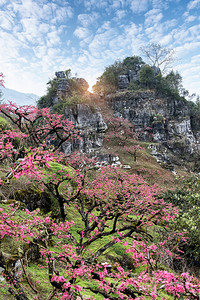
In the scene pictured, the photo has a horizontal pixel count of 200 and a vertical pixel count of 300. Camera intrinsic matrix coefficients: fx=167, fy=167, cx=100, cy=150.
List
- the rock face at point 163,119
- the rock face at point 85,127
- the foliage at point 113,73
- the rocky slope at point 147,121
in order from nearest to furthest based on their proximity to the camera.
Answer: the rock face at point 85,127 → the rocky slope at point 147,121 → the rock face at point 163,119 → the foliage at point 113,73

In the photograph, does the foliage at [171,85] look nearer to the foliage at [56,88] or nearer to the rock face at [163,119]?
the rock face at [163,119]

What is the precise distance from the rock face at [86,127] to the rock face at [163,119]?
767cm

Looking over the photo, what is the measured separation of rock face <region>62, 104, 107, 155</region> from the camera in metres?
26.5

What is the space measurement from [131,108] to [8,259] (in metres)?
34.3

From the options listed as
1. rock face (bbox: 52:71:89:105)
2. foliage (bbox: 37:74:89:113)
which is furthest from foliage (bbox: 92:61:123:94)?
rock face (bbox: 52:71:89:105)

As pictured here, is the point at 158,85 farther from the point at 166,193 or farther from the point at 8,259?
the point at 8,259

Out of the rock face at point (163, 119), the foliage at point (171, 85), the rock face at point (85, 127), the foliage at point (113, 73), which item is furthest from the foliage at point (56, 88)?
the foliage at point (171, 85)

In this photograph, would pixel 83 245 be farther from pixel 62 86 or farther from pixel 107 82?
pixel 107 82

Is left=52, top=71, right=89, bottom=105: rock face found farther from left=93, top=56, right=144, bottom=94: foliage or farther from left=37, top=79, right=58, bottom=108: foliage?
left=93, top=56, right=144, bottom=94: foliage

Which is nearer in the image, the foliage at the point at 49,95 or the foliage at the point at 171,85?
the foliage at the point at 49,95

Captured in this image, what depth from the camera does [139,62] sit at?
1742 inches

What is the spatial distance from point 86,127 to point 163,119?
54.1 ft

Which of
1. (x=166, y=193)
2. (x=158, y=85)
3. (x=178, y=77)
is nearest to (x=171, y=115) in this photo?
(x=158, y=85)

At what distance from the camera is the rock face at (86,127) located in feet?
86.9
